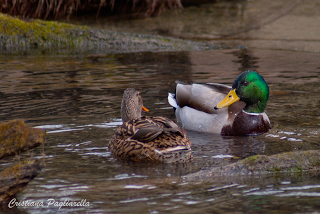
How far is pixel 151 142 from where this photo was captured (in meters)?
4.84

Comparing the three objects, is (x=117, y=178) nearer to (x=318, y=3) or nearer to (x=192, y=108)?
(x=192, y=108)

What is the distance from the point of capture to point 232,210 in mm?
3535

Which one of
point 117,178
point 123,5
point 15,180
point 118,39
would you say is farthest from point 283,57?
point 15,180

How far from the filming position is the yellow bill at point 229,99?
20.5 feet

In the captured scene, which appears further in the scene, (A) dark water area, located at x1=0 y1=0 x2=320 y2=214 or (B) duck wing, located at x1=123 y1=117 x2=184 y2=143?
(B) duck wing, located at x1=123 y1=117 x2=184 y2=143

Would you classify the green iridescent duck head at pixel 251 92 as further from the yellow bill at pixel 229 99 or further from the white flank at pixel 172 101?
the white flank at pixel 172 101

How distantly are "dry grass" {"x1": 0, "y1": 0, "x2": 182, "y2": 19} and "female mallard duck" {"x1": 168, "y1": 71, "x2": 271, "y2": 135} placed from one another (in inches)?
346

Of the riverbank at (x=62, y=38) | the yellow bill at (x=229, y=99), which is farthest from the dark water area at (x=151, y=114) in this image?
the riverbank at (x=62, y=38)

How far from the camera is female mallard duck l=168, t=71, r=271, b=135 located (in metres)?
6.19

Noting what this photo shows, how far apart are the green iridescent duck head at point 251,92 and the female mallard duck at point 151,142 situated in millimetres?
1617

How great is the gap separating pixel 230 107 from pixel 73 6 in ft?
31.2
